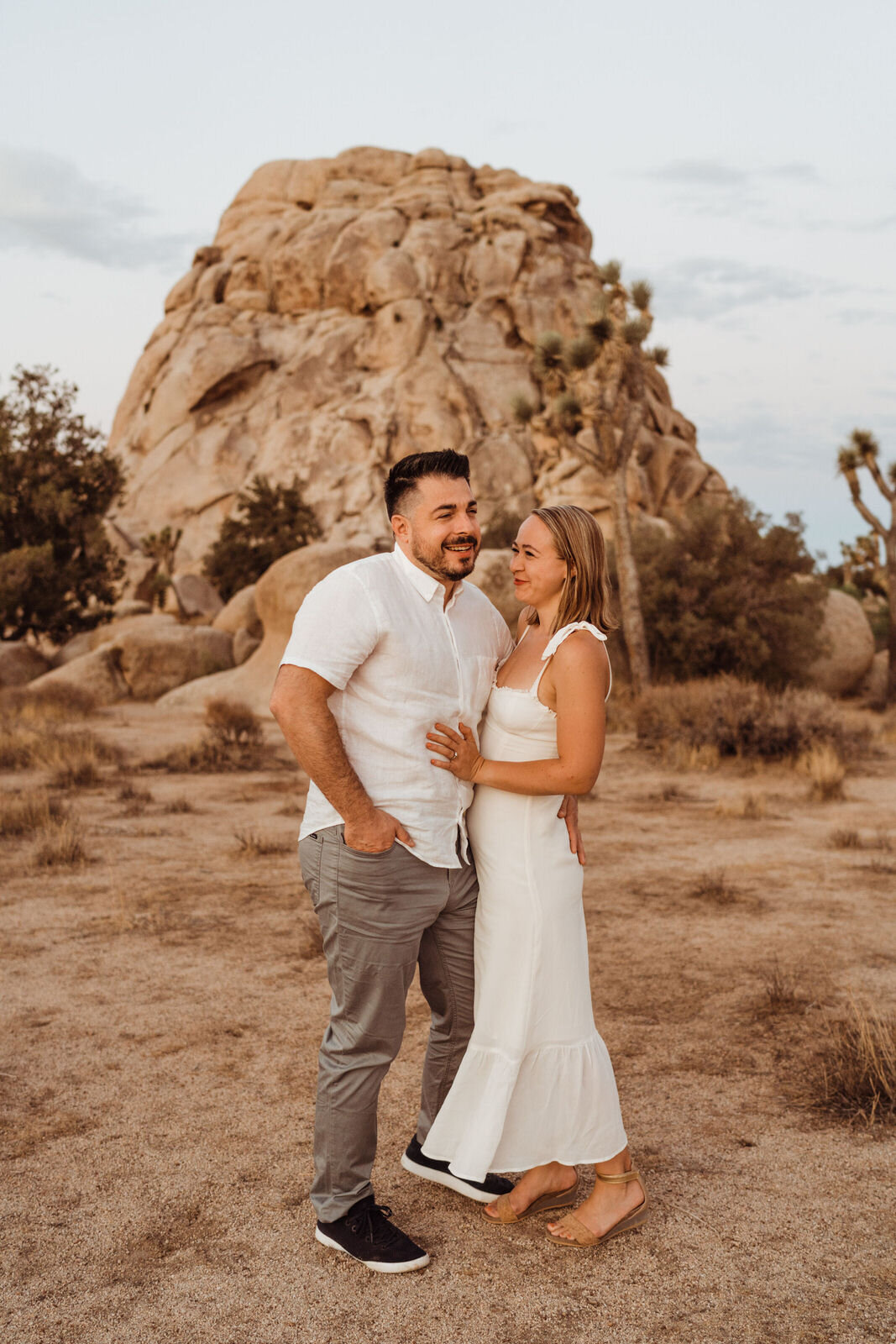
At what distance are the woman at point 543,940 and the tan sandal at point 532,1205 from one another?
0.01 m

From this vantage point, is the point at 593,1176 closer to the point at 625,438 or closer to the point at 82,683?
the point at 625,438

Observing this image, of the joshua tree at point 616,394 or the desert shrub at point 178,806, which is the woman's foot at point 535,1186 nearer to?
the desert shrub at point 178,806

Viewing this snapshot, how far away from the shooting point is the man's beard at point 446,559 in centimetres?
295

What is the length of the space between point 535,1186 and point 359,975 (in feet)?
3.22

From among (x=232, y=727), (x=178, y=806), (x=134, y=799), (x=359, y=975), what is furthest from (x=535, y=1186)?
(x=232, y=727)

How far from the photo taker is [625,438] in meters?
19.9

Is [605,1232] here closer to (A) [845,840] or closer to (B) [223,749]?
(A) [845,840]

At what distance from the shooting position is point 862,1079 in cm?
396

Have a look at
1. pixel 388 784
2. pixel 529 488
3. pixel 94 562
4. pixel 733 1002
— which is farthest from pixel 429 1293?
pixel 529 488

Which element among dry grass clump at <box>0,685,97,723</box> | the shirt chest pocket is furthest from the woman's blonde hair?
dry grass clump at <box>0,685,97,723</box>

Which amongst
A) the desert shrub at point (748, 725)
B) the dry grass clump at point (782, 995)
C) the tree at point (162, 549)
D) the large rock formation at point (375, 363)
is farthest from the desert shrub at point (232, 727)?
the tree at point (162, 549)

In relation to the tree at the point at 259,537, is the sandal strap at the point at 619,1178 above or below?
below

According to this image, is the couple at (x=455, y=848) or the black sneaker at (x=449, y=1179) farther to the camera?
the black sneaker at (x=449, y=1179)

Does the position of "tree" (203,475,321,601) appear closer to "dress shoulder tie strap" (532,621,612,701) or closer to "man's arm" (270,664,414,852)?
"dress shoulder tie strap" (532,621,612,701)
